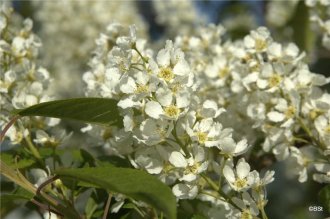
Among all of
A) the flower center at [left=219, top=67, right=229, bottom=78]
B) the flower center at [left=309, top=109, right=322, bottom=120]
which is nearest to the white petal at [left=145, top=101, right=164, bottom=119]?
the flower center at [left=309, top=109, right=322, bottom=120]

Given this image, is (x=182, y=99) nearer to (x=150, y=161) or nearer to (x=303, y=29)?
(x=150, y=161)

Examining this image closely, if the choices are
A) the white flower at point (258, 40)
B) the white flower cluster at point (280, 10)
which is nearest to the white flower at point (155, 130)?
the white flower at point (258, 40)

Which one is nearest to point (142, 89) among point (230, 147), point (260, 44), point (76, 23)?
point (230, 147)

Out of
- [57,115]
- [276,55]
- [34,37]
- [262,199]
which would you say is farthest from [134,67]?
[34,37]

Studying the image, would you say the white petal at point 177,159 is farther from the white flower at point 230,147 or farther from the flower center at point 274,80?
the flower center at point 274,80

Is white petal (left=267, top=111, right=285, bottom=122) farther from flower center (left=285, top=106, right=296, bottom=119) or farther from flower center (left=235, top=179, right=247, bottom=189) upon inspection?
flower center (left=235, top=179, right=247, bottom=189)

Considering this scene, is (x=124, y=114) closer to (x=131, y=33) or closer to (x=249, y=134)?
(x=131, y=33)

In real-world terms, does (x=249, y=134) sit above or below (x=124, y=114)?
below
